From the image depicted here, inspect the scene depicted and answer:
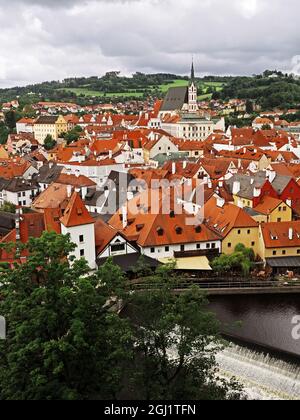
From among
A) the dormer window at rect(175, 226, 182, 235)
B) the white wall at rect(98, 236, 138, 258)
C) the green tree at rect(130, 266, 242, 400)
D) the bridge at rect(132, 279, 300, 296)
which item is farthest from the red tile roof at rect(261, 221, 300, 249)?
the green tree at rect(130, 266, 242, 400)

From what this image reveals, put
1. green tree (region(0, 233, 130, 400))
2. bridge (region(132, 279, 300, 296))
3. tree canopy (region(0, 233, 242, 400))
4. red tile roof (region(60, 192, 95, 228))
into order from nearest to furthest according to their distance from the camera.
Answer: green tree (region(0, 233, 130, 400)) → tree canopy (region(0, 233, 242, 400)) → red tile roof (region(60, 192, 95, 228)) → bridge (region(132, 279, 300, 296))

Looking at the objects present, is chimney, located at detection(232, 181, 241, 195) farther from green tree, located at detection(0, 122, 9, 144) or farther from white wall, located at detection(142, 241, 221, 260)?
green tree, located at detection(0, 122, 9, 144)

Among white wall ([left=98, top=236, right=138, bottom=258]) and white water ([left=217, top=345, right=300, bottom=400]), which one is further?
white wall ([left=98, top=236, right=138, bottom=258])

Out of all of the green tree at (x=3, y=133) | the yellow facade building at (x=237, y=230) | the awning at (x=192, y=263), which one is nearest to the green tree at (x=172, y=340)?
the awning at (x=192, y=263)

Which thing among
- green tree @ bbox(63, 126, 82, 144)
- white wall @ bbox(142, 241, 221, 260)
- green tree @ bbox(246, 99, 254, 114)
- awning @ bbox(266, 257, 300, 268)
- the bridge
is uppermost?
green tree @ bbox(246, 99, 254, 114)

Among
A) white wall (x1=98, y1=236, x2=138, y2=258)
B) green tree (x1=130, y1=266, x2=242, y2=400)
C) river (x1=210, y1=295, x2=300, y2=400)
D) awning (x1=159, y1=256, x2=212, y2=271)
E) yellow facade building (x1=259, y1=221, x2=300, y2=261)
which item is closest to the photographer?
green tree (x1=130, y1=266, x2=242, y2=400)

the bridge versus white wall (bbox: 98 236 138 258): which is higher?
white wall (bbox: 98 236 138 258)

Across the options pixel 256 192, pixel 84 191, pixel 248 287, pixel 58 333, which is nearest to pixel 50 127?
pixel 84 191
